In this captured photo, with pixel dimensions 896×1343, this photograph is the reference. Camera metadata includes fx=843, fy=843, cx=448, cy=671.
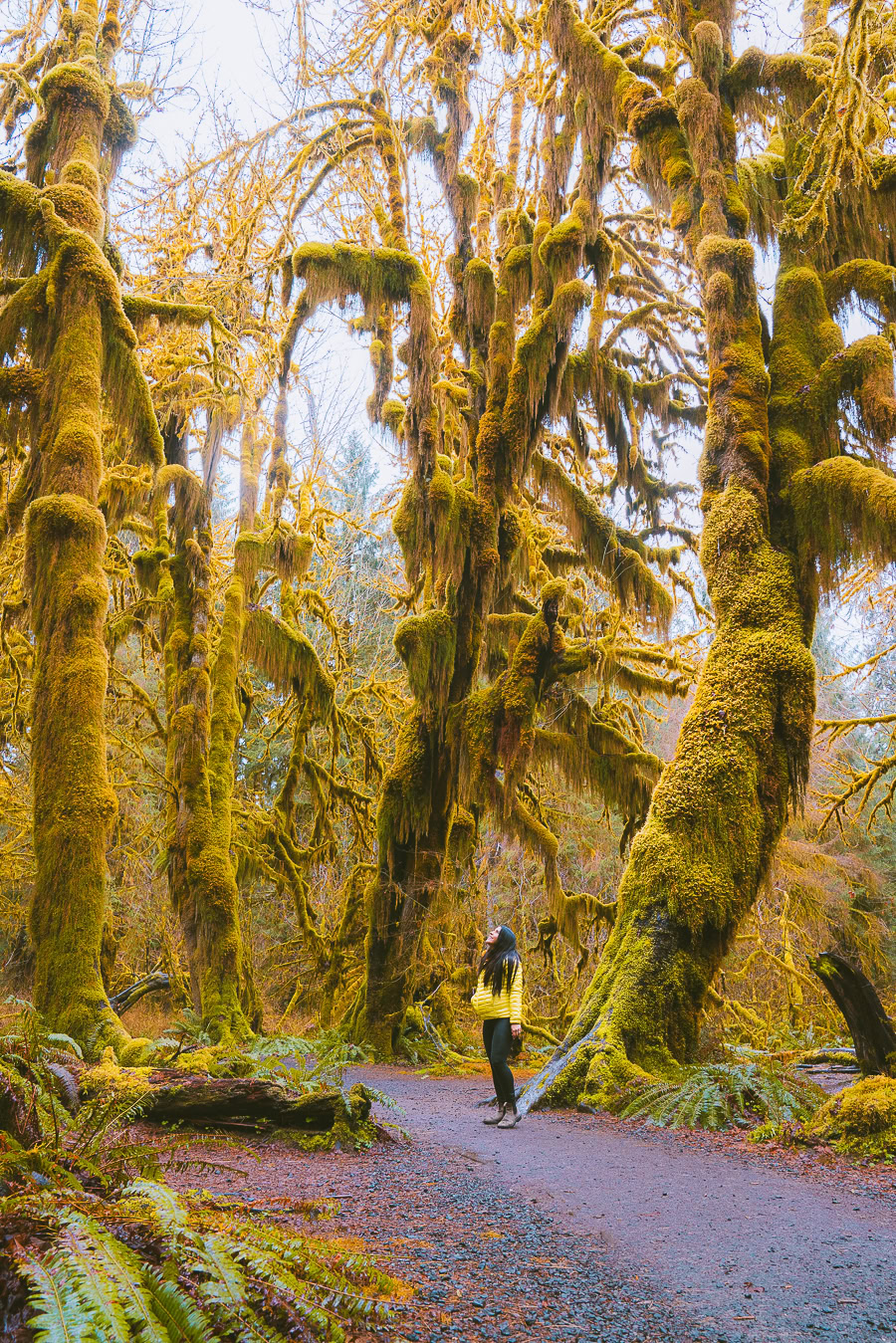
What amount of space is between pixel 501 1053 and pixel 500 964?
0.65 meters

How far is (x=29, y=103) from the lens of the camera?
9.75 metres

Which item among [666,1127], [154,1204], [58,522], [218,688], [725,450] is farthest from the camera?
[218,688]

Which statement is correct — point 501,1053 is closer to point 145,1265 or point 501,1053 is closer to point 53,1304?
point 145,1265

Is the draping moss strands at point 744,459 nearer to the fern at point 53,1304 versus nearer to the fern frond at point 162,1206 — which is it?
the fern frond at point 162,1206

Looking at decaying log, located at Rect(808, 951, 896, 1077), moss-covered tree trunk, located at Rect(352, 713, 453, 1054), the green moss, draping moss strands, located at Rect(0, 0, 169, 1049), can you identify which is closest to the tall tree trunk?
moss-covered tree trunk, located at Rect(352, 713, 453, 1054)

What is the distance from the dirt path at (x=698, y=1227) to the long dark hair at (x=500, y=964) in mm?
1120

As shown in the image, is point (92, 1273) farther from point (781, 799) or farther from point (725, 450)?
point (725, 450)

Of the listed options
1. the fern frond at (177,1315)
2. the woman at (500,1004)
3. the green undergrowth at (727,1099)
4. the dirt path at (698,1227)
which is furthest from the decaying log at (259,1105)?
the fern frond at (177,1315)

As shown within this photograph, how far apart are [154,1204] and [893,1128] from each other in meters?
4.41

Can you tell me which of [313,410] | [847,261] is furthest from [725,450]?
[313,410]

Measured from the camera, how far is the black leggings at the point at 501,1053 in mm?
6297

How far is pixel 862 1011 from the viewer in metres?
6.03

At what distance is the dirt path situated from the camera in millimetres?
2482

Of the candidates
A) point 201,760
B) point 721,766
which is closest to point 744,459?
point 721,766
